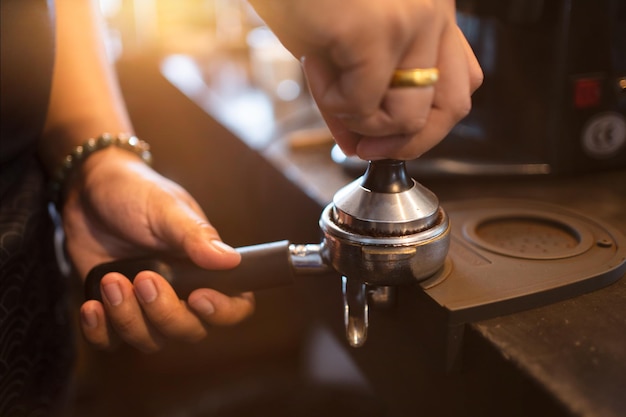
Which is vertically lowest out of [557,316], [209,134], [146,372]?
[146,372]

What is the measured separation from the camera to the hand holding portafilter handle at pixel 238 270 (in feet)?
1.46

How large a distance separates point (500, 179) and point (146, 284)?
377 millimetres

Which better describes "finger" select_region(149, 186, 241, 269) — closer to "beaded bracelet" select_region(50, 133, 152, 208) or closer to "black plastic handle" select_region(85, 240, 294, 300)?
"black plastic handle" select_region(85, 240, 294, 300)

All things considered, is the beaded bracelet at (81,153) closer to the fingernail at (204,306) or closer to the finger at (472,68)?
the fingernail at (204,306)

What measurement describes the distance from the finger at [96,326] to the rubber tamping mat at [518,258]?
28cm

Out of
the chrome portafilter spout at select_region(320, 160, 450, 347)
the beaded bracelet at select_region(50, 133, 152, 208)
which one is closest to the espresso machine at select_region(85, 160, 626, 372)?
the chrome portafilter spout at select_region(320, 160, 450, 347)

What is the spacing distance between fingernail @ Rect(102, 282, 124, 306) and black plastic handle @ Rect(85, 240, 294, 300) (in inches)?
0.5

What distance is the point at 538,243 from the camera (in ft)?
1.55

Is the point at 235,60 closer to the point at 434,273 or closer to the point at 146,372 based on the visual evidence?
the point at 146,372

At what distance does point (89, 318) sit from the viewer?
49cm

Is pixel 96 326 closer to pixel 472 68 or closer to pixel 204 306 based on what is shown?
pixel 204 306

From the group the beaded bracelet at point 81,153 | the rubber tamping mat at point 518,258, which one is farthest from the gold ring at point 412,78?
the beaded bracelet at point 81,153

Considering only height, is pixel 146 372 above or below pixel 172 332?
below

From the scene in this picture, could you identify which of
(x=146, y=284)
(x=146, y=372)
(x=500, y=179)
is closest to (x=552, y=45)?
(x=500, y=179)
